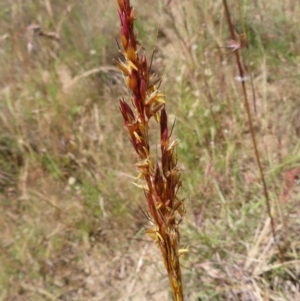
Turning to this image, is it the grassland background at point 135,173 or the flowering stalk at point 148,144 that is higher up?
the flowering stalk at point 148,144

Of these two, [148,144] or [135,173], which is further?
[135,173]

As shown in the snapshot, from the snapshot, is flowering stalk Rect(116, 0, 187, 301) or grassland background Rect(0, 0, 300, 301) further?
grassland background Rect(0, 0, 300, 301)

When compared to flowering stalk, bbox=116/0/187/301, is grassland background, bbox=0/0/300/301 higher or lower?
lower

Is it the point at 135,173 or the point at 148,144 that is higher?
the point at 148,144

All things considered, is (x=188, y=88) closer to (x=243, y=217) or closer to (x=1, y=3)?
(x=243, y=217)

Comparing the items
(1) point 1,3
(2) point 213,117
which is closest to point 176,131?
(2) point 213,117
